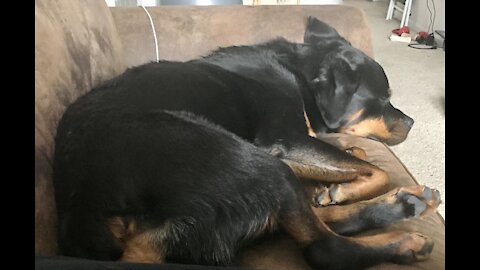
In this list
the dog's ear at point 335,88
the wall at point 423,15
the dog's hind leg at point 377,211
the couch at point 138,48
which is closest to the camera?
the couch at point 138,48

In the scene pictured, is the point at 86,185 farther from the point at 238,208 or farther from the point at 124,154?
the point at 238,208

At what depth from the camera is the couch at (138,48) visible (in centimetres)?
114

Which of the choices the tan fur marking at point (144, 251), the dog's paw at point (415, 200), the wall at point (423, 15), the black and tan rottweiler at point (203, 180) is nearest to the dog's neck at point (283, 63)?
the black and tan rottweiler at point (203, 180)

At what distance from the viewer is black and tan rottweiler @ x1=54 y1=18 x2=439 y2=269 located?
103cm

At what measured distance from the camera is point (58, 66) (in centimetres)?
128

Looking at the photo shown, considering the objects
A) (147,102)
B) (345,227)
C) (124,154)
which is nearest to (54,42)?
(147,102)

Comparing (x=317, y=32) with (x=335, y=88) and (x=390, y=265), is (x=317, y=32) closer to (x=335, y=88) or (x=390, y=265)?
(x=335, y=88)

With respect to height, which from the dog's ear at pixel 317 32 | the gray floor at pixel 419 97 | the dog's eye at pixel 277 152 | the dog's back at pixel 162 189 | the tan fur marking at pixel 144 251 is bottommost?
the gray floor at pixel 419 97

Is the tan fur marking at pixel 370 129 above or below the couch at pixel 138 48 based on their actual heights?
below

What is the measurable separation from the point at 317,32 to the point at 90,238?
131 centimetres

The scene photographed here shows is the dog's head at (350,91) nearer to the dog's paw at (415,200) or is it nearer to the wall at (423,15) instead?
the dog's paw at (415,200)

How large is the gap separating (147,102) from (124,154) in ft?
0.89

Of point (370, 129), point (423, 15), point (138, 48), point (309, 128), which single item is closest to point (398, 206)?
point (309, 128)

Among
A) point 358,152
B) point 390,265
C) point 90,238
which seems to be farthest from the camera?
point 358,152
